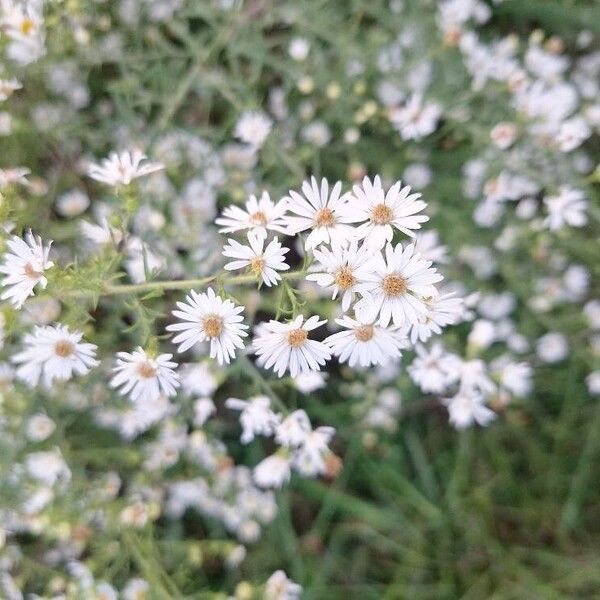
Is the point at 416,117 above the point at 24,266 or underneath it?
above

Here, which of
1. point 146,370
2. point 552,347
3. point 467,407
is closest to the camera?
point 146,370

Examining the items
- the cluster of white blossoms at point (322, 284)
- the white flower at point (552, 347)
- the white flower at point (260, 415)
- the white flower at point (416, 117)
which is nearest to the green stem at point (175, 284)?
the cluster of white blossoms at point (322, 284)

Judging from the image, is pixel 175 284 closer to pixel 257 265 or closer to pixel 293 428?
pixel 257 265

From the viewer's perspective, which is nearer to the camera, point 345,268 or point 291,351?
point 345,268

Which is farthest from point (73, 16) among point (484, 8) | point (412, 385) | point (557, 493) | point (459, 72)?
point (557, 493)

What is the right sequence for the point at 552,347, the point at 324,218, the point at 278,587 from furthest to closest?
the point at 552,347, the point at 278,587, the point at 324,218

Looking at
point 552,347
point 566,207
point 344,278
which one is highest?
point 566,207

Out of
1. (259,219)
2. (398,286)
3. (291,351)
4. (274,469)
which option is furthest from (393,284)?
(274,469)
